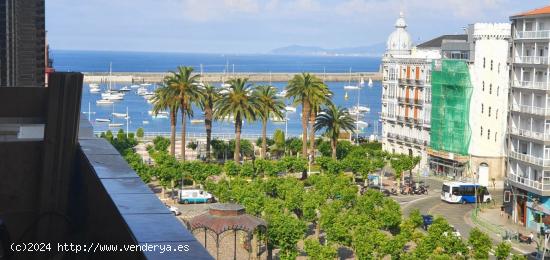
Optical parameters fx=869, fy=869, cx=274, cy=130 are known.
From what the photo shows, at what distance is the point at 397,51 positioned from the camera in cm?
9775

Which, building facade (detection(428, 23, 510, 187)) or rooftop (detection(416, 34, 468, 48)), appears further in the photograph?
rooftop (detection(416, 34, 468, 48))

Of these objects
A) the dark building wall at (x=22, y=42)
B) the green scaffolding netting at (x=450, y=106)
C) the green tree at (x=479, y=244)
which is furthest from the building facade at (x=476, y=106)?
the green tree at (x=479, y=244)

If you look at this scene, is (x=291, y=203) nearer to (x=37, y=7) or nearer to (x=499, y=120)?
(x=37, y=7)

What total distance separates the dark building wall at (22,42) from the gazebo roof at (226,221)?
18.4 m

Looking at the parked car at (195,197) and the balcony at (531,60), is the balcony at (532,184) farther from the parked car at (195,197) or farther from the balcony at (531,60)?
the parked car at (195,197)

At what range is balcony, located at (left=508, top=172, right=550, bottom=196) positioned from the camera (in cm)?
5575

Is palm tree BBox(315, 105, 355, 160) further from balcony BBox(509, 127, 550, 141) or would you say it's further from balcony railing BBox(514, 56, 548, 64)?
balcony railing BBox(514, 56, 548, 64)

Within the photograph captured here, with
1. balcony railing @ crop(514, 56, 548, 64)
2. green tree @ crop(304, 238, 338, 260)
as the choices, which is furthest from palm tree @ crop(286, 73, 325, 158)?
green tree @ crop(304, 238, 338, 260)

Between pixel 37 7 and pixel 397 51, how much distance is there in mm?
46512

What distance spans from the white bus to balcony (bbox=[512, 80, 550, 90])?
925 centimetres

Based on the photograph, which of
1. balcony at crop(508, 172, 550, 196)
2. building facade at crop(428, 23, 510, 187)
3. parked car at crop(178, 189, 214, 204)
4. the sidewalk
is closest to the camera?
the sidewalk

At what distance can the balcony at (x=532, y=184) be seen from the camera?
55.8 meters

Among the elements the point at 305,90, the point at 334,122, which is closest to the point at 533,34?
the point at 334,122

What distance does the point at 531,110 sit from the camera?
59000mm
